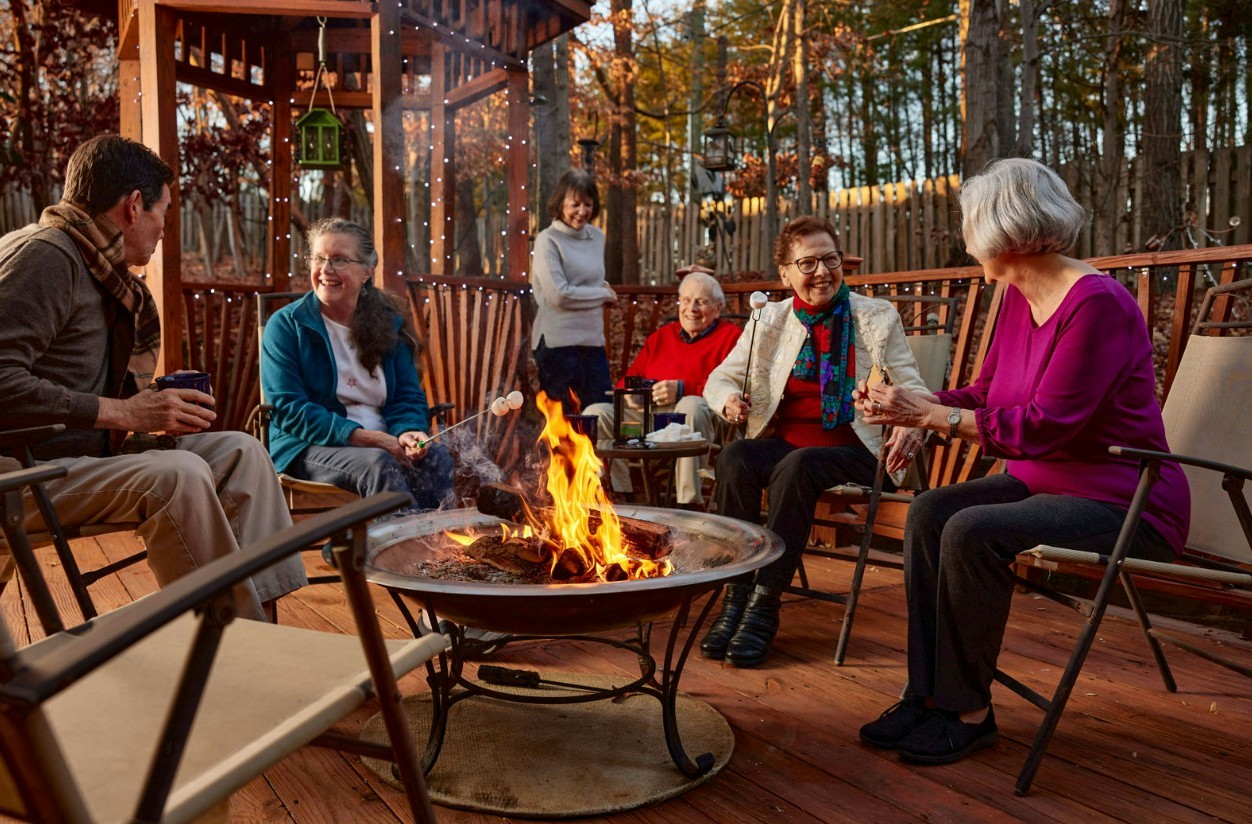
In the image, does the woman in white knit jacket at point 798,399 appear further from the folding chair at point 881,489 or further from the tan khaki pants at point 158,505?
the tan khaki pants at point 158,505


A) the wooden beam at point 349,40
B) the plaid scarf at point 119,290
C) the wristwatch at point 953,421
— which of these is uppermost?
the wooden beam at point 349,40

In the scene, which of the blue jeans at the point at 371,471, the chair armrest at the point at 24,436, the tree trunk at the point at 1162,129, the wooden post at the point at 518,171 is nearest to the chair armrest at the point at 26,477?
the chair armrest at the point at 24,436

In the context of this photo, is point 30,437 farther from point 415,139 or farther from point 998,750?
point 415,139

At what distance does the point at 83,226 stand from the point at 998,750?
248 centimetres

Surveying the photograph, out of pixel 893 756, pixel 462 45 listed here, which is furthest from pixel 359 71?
pixel 893 756

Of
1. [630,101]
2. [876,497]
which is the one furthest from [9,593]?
[630,101]

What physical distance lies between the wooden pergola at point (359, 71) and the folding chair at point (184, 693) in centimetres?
359

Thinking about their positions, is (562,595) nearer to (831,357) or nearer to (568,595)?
(568,595)

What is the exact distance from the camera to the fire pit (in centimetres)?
190

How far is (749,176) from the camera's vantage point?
1553cm

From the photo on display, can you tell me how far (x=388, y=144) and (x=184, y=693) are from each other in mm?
4454

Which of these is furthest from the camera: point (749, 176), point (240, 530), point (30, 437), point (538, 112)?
point (749, 176)

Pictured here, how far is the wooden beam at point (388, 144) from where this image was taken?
5.09m

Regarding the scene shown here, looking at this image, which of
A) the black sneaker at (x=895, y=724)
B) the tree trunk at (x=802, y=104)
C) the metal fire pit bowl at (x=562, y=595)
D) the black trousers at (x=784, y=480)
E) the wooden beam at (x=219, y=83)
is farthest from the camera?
the tree trunk at (x=802, y=104)
